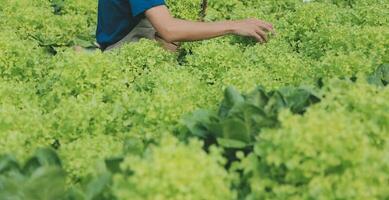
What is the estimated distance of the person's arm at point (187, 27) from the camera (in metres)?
5.28

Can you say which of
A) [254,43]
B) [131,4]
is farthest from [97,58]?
[254,43]

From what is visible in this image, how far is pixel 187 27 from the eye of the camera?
5.32 metres

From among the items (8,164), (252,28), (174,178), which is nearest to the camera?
(174,178)

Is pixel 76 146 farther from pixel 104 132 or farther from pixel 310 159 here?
pixel 310 159

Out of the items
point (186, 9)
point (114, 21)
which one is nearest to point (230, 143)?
point (114, 21)

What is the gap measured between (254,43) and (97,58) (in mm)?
1615

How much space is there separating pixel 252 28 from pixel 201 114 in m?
2.15

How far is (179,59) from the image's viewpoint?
5820mm

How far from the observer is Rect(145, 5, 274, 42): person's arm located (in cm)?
528

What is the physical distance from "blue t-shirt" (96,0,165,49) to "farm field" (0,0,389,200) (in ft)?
1.31

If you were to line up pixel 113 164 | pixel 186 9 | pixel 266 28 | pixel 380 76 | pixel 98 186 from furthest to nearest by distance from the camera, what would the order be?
pixel 186 9
pixel 266 28
pixel 380 76
pixel 113 164
pixel 98 186

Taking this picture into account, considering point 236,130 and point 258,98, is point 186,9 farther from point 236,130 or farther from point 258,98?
point 236,130

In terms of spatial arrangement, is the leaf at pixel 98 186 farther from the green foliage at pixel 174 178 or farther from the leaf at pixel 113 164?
the green foliage at pixel 174 178

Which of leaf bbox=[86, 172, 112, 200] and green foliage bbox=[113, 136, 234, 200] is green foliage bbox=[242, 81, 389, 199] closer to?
green foliage bbox=[113, 136, 234, 200]
